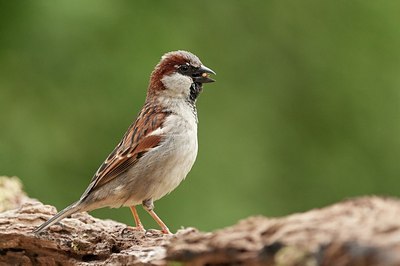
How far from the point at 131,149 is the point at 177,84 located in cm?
51

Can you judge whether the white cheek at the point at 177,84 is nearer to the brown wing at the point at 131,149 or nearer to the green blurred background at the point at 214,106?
the brown wing at the point at 131,149

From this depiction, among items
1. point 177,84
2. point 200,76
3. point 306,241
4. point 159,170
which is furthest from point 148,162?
point 306,241

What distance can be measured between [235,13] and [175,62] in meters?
3.66

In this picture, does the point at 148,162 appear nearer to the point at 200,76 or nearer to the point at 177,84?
the point at 177,84

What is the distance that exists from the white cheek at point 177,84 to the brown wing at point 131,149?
160mm

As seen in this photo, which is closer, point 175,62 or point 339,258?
point 339,258

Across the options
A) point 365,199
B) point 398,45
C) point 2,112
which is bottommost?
point 365,199

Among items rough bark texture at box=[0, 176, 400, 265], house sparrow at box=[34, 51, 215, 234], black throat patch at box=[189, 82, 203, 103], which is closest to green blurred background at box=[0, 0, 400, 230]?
black throat patch at box=[189, 82, 203, 103]

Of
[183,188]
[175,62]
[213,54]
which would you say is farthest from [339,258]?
[213,54]

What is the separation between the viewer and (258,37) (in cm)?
823

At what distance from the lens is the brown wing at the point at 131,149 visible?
442 cm

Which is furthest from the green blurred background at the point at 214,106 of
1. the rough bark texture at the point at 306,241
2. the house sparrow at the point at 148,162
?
the rough bark texture at the point at 306,241

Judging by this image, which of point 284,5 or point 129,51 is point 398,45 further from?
point 129,51

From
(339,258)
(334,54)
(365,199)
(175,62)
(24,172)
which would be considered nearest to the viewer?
A: (339,258)
